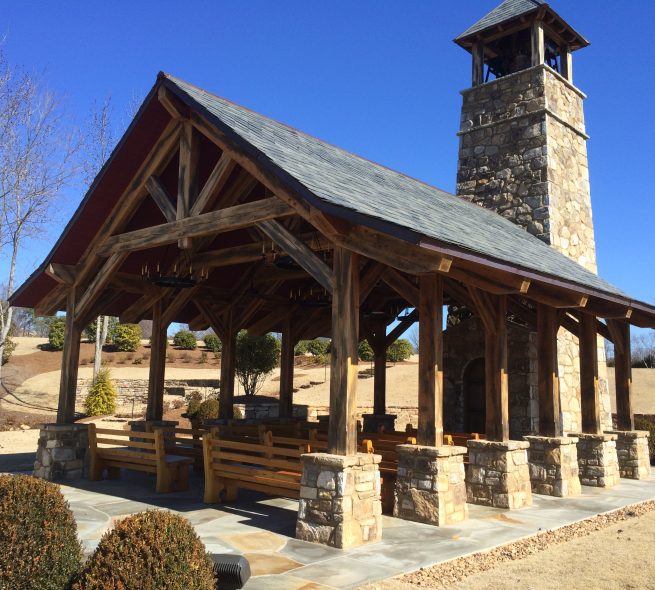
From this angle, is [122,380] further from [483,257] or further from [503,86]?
[483,257]

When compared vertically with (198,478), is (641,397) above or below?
above

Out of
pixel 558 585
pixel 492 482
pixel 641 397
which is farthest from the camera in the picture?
pixel 641 397

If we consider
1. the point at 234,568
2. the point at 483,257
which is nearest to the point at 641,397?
the point at 483,257

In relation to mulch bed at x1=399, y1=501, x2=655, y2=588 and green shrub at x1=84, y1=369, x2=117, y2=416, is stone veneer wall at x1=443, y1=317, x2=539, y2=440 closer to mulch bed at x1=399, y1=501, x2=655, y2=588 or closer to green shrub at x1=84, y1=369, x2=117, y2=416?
mulch bed at x1=399, y1=501, x2=655, y2=588

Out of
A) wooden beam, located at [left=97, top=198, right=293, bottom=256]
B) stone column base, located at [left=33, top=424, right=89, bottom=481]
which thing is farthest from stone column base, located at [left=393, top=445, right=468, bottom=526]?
stone column base, located at [left=33, top=424, right=89, bottom=481]

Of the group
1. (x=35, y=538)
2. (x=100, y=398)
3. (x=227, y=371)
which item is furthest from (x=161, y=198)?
(x=100, y=398)

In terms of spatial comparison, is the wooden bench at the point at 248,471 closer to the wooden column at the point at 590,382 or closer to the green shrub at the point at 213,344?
the wooden column at the point at 590,382

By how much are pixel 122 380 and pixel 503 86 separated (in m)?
25.2

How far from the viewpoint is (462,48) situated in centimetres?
1902

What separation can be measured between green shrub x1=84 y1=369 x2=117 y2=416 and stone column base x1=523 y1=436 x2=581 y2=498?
19.3 m

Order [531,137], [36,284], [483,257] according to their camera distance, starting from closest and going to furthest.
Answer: [483,257]
[36,284]
[531,137]

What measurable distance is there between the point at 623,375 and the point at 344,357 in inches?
369

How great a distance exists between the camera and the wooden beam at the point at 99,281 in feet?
37.1

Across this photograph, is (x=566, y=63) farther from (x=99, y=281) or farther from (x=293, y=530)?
(x=293, y=530)
